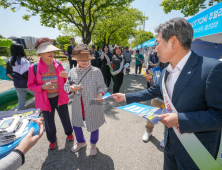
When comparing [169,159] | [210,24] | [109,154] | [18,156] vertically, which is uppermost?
[210,24]

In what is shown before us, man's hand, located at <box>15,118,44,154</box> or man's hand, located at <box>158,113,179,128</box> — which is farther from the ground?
man's hand, located at <box>158,113,179,128</box>

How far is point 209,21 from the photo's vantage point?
2475 mm

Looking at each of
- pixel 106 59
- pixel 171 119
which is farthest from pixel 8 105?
pixel 171 119

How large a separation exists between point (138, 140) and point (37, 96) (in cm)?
224

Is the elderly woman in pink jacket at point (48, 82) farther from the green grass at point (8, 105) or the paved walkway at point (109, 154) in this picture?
the green grass at point (8, 105)

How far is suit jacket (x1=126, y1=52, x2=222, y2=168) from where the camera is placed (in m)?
0.87

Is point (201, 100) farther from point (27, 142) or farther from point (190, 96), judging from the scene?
point (27, 142)

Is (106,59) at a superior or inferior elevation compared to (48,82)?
superior

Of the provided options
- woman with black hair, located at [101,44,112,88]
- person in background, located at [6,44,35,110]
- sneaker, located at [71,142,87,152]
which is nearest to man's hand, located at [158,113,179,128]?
sneaker, located at [71,142,87,152]

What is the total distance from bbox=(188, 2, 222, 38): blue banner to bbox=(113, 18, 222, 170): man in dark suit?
1.77 metres

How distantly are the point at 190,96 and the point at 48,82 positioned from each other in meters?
1.99

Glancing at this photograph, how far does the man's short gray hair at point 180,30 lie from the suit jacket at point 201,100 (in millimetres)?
139

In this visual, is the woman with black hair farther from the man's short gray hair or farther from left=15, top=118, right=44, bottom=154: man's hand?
left=15, top=118, right=44, bottom=154: man's hand

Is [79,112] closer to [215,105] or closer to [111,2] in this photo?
[215,105]
